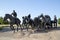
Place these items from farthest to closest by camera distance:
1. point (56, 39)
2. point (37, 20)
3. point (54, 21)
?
point (54, 21) → point (37, 20) → point (56, 39)

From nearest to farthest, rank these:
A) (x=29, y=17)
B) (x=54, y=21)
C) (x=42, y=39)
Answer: (x=42, y=39) < (x=29, y=17) < (x=54, y=21)

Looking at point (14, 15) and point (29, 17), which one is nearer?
point (14, 15)

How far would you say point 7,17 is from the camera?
2459 centimetres

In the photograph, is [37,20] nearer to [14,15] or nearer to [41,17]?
[41,17]

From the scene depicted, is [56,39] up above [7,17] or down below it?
below

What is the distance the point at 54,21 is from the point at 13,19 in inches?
349

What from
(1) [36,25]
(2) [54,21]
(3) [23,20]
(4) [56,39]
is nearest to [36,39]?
(4) [56,39]

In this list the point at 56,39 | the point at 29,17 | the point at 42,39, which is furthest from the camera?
the point at 29,17

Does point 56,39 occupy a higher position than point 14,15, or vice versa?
point 14,15

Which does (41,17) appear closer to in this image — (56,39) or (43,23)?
(43,23)

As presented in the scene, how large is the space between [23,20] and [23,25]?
106 centimetres

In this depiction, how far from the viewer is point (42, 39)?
16.2 metres

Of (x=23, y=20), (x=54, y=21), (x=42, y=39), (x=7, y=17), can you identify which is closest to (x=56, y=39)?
(x=42, y=39)

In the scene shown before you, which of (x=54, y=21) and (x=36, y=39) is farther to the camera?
(x=54, y=21)
